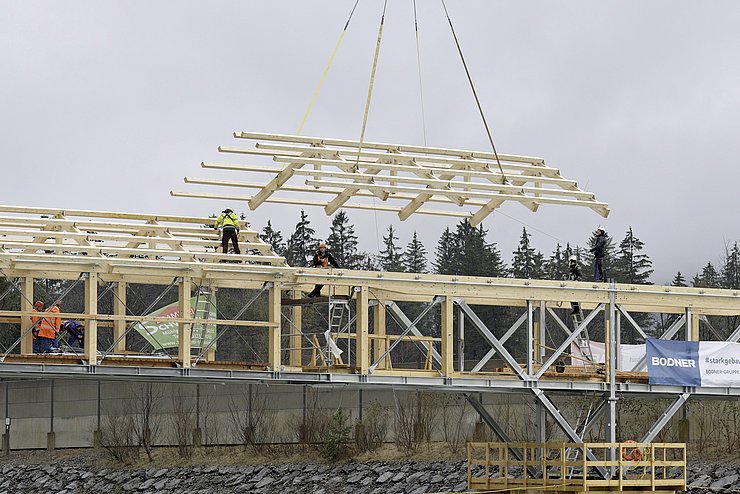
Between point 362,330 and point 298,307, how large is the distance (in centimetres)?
449

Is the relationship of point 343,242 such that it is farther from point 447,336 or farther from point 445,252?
point 447,336

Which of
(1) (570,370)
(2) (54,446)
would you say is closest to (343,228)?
(2) (54,446)

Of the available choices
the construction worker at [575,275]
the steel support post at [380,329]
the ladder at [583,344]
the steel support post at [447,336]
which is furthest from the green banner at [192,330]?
the construction worker at [575,275]

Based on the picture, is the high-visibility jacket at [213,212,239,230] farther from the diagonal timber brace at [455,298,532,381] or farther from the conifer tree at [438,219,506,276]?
the conifer tree at [438,219,506,276]

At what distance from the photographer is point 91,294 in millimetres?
36594

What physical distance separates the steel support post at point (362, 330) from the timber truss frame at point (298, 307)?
3 centimetres

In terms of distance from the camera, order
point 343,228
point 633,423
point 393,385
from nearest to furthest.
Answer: point 393,385 → point 633,423 → point 343,228

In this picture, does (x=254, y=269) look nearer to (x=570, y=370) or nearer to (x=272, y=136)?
(x=272, y=136)

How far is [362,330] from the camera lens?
1506 inches

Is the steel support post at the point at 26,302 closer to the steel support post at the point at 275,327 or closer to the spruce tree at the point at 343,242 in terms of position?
the steel support post at the point at 275,327

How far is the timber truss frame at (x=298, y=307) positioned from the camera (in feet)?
121

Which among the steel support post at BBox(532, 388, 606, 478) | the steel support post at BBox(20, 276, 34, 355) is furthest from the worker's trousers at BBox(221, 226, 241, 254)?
the steel support post at BBox(532, 388, 606, 478)

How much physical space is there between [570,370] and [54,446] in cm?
3402

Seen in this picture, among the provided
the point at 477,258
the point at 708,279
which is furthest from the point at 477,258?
the point at 708,279
